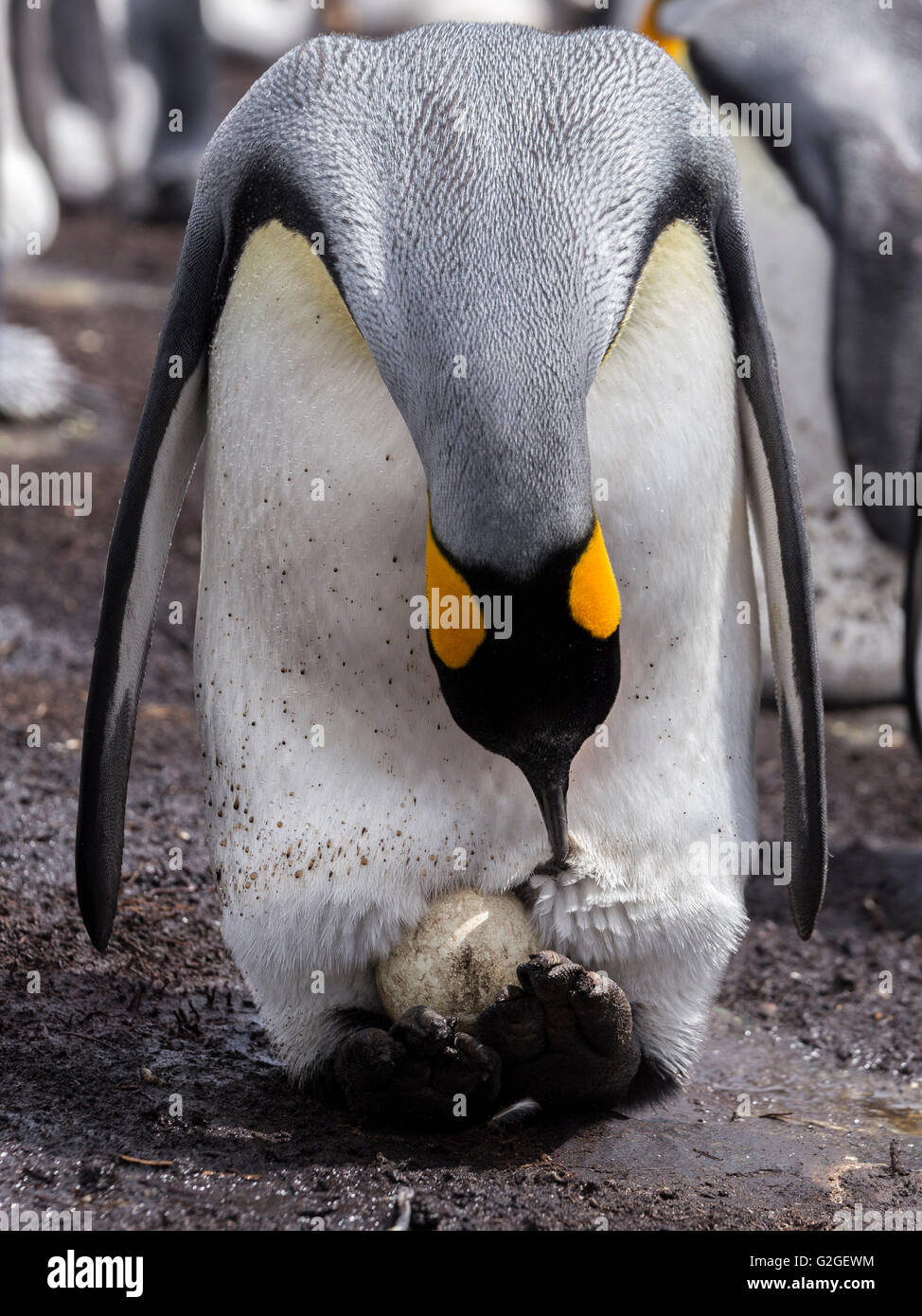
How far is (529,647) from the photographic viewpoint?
184cm

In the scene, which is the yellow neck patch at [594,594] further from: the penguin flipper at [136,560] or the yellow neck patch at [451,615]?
the penguin flipper at [136,560]

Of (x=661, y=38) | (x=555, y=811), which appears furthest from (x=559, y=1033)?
(x=661, y=38)

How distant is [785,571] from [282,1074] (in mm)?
1095

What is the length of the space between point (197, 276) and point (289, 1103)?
121cm

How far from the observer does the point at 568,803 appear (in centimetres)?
229

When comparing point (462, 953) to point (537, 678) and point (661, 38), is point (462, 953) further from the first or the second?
point (661, 38)

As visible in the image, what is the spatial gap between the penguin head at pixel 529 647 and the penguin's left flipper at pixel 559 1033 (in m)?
0.34

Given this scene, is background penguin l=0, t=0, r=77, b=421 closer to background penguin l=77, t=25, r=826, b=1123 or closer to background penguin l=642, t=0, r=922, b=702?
background penguin l=642, t=0, r=922, b=702

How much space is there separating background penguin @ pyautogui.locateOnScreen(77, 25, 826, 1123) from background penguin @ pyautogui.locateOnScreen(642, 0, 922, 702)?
6.96 ft

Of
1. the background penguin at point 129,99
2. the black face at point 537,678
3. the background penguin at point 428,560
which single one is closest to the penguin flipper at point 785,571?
the background penguin at point 428,560

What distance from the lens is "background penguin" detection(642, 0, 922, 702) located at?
4.36 metres

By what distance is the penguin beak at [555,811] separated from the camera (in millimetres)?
2045
